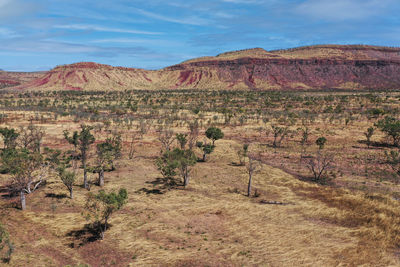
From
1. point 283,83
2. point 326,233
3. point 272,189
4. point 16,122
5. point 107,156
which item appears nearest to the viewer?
point 326,233

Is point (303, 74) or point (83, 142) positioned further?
point (303, 74)

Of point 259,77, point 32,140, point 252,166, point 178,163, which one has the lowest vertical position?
point 252,166

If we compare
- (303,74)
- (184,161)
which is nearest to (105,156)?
(184,161)

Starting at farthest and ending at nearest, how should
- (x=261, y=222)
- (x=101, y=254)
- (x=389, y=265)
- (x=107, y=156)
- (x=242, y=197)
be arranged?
(x=107, y=156) → (x=242, y=197) → (x=261, y=222) → (x=101, y=254) → (x=389, y=265)

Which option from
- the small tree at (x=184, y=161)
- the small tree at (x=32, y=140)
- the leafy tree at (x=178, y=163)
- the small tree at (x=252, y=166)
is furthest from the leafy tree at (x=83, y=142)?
the small tree at (x=252, y=166)

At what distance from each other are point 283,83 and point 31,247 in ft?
582

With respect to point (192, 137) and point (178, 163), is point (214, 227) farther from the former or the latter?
point (192, 137)

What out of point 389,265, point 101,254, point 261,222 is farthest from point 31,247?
point 389,265

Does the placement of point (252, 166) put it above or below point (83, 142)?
below

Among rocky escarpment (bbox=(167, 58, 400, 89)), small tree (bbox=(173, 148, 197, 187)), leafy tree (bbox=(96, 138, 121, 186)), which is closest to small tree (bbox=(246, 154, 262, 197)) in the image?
small tree (bbox=(173, 148, 197, 187))

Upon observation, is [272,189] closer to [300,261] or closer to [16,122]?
[300,261]

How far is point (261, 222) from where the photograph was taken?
20.1 metres

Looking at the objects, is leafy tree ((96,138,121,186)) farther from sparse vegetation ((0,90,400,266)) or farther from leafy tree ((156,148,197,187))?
leafy tree ((156,148,197,187))

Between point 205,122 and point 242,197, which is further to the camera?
point 205,122
